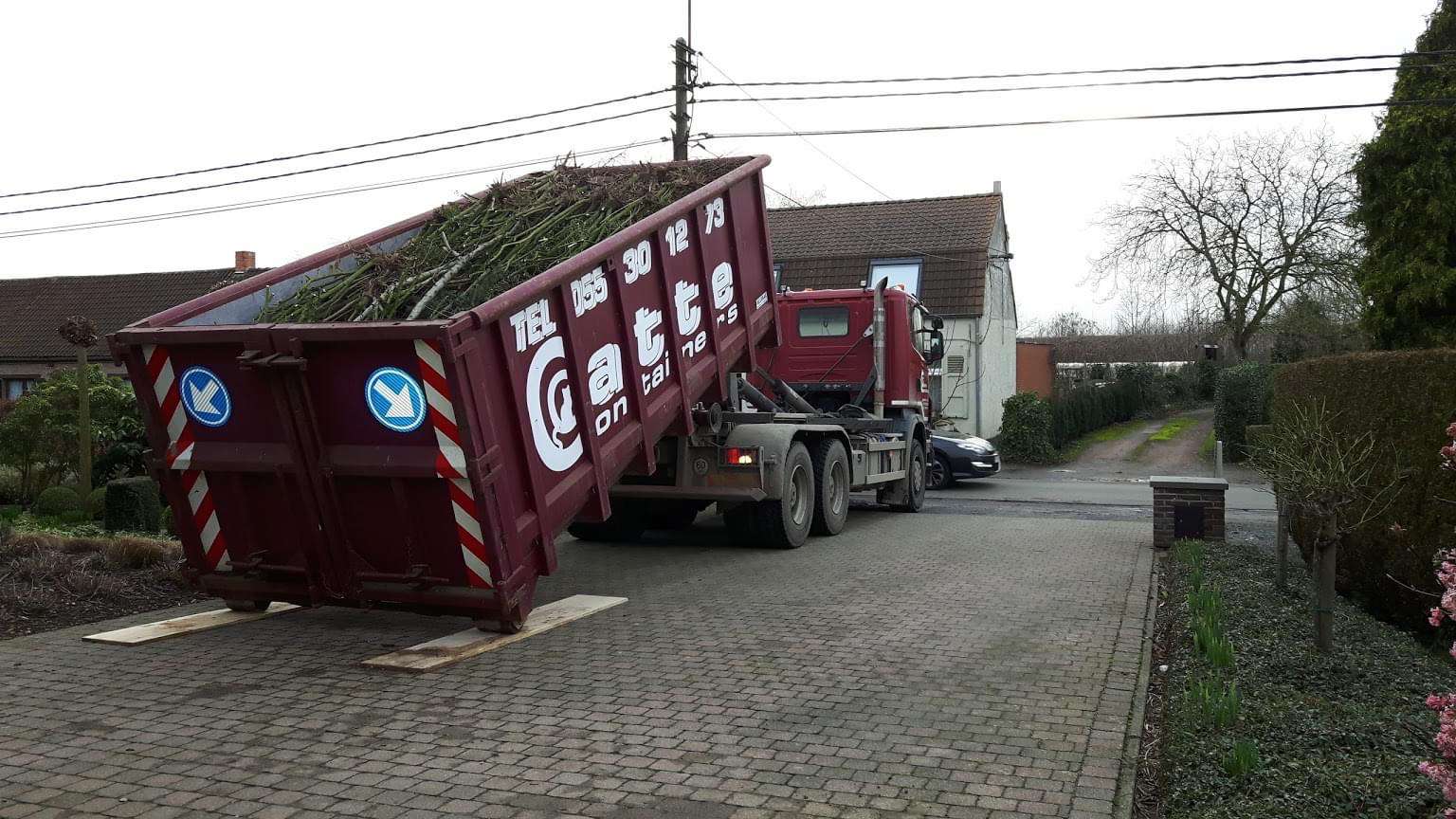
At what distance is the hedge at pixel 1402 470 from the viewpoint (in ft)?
25.0

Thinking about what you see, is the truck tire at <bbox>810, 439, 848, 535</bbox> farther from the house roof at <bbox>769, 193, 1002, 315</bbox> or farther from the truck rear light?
the house roof at <bbox>769, 193, 1002, 315</bbox>

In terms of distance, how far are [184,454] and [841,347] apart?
8.68 m

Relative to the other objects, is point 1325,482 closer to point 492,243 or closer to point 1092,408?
point 492,243

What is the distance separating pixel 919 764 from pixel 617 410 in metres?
4.07

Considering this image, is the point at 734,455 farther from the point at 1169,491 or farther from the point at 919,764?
the point at 919,764

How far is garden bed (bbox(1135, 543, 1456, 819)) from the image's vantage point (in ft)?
14.2

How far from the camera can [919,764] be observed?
490 centimetres

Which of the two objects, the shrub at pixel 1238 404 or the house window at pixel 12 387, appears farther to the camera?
the house window at pixel 12 387

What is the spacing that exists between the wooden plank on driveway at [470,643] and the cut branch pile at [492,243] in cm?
199

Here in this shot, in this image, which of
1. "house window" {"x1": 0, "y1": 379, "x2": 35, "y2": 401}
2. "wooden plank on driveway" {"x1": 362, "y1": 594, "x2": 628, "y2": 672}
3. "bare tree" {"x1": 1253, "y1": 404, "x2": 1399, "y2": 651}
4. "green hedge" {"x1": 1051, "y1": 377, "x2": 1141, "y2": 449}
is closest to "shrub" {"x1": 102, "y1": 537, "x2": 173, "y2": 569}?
"wooden plank on driveway" {"x1": 362, "y1": 594, "x2": 628, "y2": 672}

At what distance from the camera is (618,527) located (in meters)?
12.4

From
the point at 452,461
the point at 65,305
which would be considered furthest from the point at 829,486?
the point at 65,305

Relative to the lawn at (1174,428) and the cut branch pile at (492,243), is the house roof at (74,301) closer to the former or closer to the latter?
the lawn at (1174,428)

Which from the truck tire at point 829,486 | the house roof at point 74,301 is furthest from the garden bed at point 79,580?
the house roof at point 74,301
